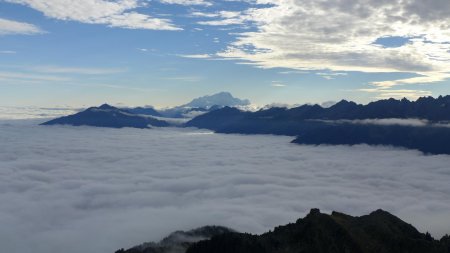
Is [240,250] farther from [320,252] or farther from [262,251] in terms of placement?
[320,252]

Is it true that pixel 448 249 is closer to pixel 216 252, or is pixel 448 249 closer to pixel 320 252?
pixel 320 252

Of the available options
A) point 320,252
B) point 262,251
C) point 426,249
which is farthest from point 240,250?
point 426,249

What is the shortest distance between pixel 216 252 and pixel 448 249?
107 metres

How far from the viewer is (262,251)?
199875mm

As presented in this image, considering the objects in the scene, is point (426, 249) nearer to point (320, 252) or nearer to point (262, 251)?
point (320, 252)

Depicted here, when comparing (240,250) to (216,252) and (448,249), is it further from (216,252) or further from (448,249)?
(448,249)

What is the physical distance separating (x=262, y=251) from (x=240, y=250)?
10.5 metres

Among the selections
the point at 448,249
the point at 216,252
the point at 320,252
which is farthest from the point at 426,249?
the point at 216,252

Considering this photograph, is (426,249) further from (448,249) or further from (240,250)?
(240,250)

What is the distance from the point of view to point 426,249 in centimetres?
19638

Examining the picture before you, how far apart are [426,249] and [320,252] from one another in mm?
47759

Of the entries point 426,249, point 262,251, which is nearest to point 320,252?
point 262,251

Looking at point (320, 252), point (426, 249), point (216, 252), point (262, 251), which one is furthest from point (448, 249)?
point (216, 252)

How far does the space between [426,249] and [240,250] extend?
277 feet
